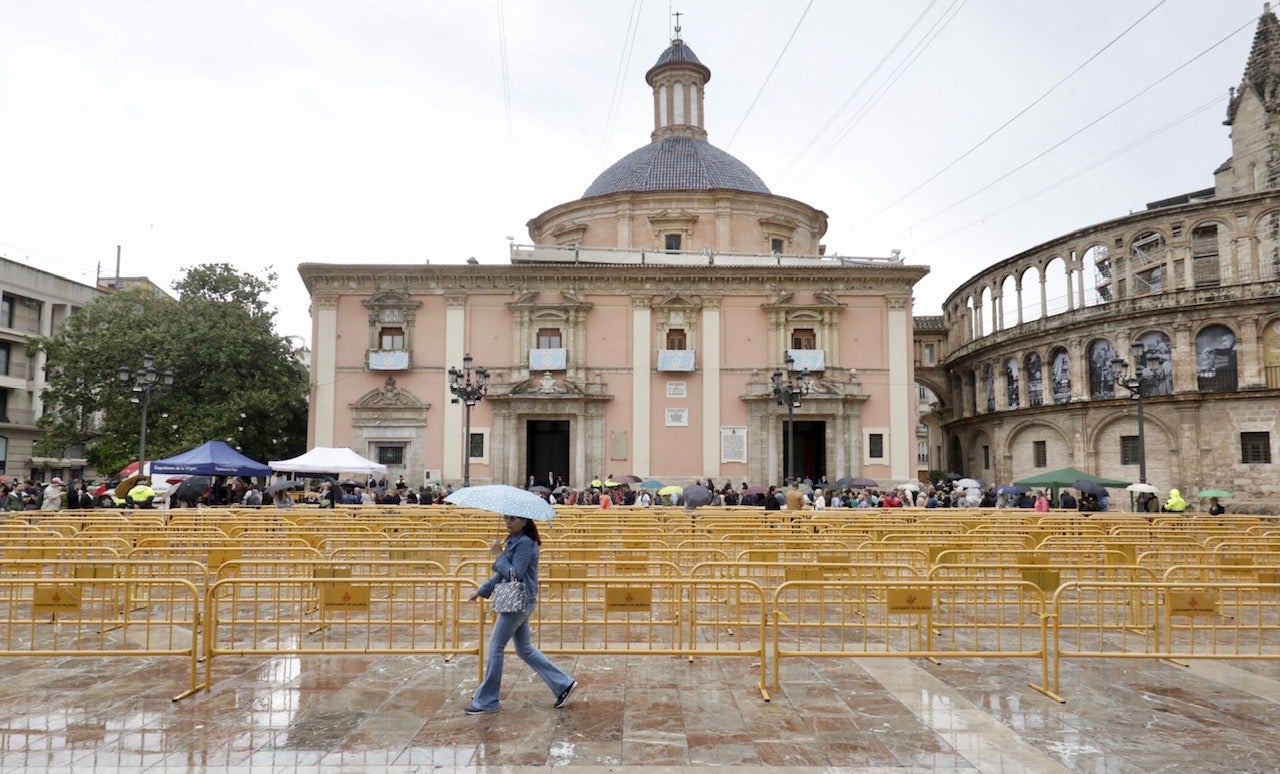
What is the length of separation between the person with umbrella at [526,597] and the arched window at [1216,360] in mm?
35055

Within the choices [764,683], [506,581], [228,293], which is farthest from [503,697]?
[228,293]

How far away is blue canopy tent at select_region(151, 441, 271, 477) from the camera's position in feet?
64.1

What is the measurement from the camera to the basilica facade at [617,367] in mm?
31594

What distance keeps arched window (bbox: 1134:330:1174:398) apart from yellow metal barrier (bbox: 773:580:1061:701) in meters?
28.9

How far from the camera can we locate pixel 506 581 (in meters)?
5.67

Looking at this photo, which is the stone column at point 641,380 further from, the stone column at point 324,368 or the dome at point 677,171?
the stone column at point 324,368

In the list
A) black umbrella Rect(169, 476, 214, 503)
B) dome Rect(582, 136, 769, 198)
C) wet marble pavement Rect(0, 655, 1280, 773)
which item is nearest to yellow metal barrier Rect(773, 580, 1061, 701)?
wet marble pavement Rect(0, 655, 1280, 773)

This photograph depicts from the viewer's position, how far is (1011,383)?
40719 mm

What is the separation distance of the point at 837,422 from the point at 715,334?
5.87 m

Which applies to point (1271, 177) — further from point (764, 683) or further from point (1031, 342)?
point (764, 683)

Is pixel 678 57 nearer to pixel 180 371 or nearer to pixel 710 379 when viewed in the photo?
pixel 710 379

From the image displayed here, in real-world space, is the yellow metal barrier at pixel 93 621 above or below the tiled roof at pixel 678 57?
below

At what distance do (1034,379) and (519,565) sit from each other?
38.7 metres

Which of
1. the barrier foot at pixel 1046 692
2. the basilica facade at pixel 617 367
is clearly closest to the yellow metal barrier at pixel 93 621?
the barrier foot at pixel 1046 692
